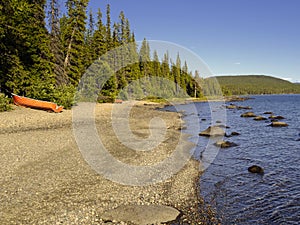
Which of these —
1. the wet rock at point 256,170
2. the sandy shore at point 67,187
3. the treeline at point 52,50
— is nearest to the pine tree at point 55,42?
the treeline at point 52,50

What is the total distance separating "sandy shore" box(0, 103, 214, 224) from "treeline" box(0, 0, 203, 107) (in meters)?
14.4

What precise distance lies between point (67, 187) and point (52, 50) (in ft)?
103

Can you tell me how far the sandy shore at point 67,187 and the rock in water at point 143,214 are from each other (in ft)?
0.83

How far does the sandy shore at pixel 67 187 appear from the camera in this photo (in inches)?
313

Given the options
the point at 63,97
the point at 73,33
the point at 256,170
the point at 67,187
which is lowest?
the point at 256,170

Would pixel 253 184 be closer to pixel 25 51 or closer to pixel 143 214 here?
pixel 143 214

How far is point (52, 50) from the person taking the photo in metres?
36.9

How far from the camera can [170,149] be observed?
18.5 m

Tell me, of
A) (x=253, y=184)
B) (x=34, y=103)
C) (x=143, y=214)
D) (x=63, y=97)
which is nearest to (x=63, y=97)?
(x=63, y=97)

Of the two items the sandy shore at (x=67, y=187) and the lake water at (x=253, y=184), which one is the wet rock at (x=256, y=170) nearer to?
the lake water at (x=253, y=184)

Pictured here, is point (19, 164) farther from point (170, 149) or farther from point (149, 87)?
point (149, 87)

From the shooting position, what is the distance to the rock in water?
25.8 ft

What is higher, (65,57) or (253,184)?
(65,57)

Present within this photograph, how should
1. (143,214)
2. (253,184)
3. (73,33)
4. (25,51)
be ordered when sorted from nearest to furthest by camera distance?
(143,214), (253,184), (25,51), (73,33)
